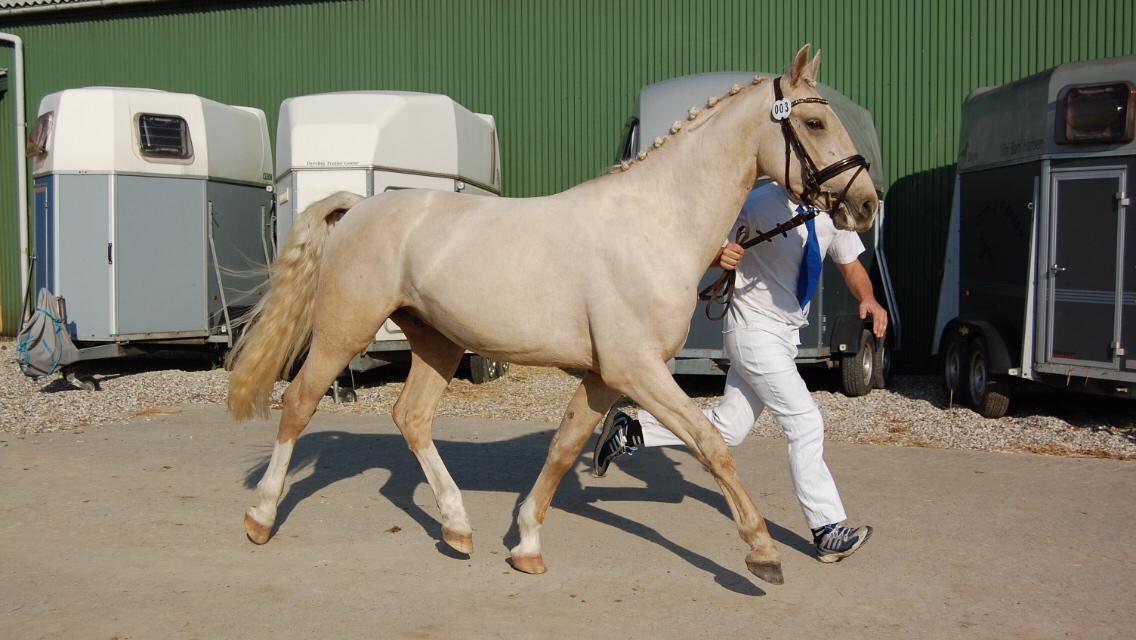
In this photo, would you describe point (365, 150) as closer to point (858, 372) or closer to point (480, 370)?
point (480, 370)

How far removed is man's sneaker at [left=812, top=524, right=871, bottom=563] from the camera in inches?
195

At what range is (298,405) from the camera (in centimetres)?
555

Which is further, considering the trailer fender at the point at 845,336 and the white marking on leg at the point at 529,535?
the trailer fender at the point at 845,336

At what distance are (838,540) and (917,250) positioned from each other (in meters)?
8.93

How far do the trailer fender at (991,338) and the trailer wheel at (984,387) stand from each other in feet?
0.27

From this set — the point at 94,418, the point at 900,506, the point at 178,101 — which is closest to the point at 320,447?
the point at 94,418

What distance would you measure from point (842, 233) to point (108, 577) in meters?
3.80

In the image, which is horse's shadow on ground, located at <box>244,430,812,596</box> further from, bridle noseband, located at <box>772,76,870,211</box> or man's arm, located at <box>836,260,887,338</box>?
bridle noseband, located at <box>772,76,870,211</box>

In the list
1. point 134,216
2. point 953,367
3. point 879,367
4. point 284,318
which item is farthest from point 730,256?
point 134,216

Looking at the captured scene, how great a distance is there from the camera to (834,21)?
1332cm

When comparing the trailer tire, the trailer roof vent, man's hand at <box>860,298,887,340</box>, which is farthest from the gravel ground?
man's hand at <box>860,298,887,340</box>

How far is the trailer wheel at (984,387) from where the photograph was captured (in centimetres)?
962

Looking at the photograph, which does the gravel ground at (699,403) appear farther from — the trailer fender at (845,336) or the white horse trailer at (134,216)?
the white horse trailer at (134,216)

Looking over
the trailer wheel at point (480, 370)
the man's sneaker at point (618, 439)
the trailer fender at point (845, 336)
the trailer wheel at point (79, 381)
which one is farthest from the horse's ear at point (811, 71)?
the trailer wheel at point (79, 381)
